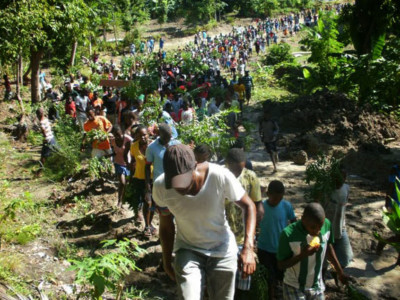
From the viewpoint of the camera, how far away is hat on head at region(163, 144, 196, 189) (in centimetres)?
272

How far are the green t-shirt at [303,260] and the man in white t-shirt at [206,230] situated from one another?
0.58 metres

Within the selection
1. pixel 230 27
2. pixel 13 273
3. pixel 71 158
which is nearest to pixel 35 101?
pixel 71 158

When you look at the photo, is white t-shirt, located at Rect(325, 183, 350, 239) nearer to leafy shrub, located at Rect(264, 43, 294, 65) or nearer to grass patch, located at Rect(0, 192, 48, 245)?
grass patch, located at Rect(0, 192, 48, 245)

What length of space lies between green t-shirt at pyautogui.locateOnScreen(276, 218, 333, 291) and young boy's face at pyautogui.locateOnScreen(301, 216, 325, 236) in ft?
0.12

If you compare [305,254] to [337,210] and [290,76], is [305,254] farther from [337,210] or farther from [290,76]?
[290,76]

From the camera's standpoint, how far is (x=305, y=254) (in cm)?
328

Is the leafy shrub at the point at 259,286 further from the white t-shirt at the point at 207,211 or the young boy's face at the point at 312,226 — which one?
the white t-shirt at the point at 207,211

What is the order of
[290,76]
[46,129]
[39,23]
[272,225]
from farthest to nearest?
[290,76] → [39,23] → [46,129] → [272,225]

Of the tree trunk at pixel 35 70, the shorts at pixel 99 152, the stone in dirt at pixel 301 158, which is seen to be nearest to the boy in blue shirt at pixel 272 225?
the shorts at pixel 99 152

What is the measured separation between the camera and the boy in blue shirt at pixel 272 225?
13.7ft

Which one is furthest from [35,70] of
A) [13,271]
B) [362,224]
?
[362,224]

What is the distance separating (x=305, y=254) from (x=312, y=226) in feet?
0.76

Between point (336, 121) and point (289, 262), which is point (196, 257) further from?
point (336, 121)

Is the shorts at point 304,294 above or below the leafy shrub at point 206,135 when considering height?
below
